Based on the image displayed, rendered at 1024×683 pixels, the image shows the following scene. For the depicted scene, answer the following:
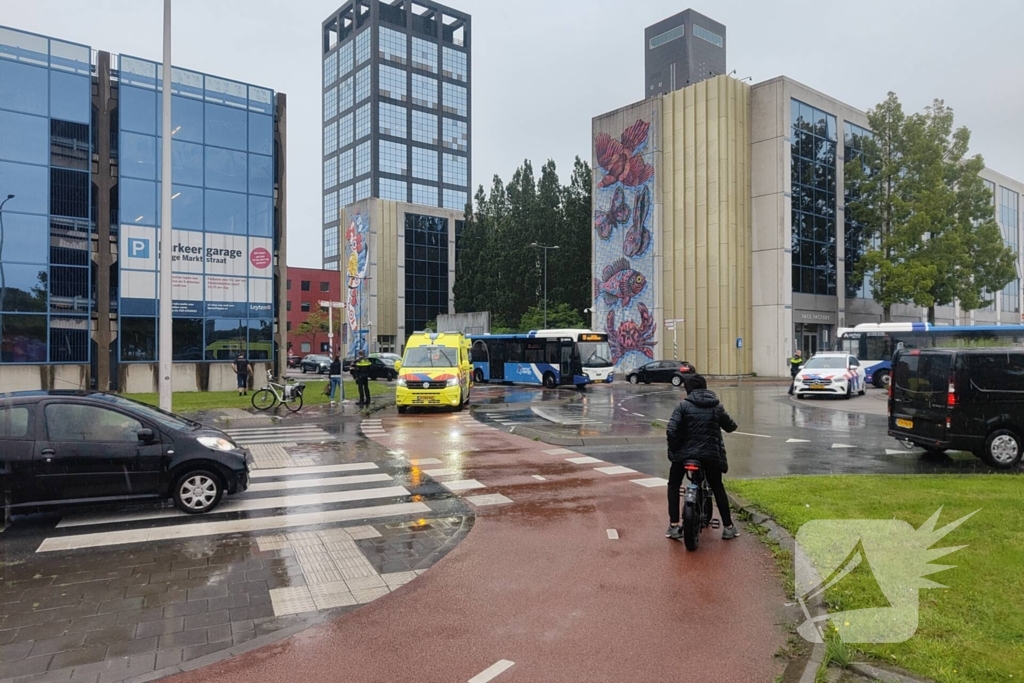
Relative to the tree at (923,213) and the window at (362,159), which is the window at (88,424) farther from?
the window at (362,159)

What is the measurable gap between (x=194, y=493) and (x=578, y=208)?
53.2 metres

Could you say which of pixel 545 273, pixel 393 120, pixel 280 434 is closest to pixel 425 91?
pixel 393 120

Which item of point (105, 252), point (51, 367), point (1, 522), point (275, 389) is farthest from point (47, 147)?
point (1, 522)

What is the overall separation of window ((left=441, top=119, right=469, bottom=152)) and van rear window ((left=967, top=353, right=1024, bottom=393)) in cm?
10740

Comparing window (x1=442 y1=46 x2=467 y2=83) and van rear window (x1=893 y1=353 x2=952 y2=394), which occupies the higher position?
window (x1=442 y1=46 x2=467 y2=83)

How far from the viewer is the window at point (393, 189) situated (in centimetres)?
10381

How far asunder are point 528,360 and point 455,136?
3399 inches

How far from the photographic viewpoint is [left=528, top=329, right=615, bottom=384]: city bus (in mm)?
33969

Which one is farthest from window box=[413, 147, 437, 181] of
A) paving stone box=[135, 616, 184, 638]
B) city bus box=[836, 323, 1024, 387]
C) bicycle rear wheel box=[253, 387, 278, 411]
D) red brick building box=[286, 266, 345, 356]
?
paving stone box=[135, 616, 184, 638]

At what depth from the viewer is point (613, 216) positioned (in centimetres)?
4978

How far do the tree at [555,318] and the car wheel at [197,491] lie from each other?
4705 centimetres

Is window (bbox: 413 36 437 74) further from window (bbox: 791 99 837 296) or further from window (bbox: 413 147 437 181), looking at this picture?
window (bbox: 791 99 837 296)

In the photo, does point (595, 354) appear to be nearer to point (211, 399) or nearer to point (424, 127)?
point (211, 399)

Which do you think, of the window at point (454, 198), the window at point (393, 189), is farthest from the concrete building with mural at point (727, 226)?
the window at point (454, 198)
